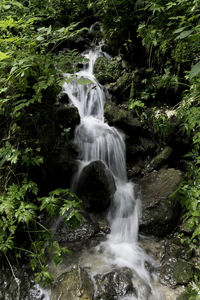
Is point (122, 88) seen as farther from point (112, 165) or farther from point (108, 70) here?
point (112, 165)

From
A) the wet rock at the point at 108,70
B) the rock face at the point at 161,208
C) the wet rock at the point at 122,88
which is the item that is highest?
the wet rock at the point at 108,70

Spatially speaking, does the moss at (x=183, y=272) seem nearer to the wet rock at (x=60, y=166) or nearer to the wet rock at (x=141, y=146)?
the wet rock at (x=60, y=166)

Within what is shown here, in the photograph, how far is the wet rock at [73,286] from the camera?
2.42 metres

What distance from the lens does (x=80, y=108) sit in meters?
6.04

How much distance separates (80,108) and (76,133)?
1.39 m

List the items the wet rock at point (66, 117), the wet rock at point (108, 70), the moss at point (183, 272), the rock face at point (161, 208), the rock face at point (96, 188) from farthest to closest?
the wet rock at point (108, 70), the wet rock at point (66, 117), the rock face at point (96, 188), the rock face at point (161, 208), the moss at point (183, 272)

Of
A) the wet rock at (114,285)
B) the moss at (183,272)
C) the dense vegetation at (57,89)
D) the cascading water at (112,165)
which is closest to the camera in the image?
the dense vegetation at (57,89)

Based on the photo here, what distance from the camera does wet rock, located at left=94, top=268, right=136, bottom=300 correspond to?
101 inches

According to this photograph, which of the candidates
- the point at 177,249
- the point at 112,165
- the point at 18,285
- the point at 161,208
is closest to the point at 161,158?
the point at 112,165

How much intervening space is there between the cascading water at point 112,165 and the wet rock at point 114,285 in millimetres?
129

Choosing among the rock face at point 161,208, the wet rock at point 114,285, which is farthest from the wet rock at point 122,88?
the wet rock at point 114,285

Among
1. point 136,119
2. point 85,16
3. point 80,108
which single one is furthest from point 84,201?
point 85,16

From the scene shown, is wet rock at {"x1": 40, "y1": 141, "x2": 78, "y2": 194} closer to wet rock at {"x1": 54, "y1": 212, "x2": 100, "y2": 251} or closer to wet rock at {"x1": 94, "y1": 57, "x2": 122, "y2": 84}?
wet rock at {"x1": 54, "y1": 212, "x2": 100, "y2": 251}

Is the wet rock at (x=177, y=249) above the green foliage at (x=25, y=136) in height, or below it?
below
